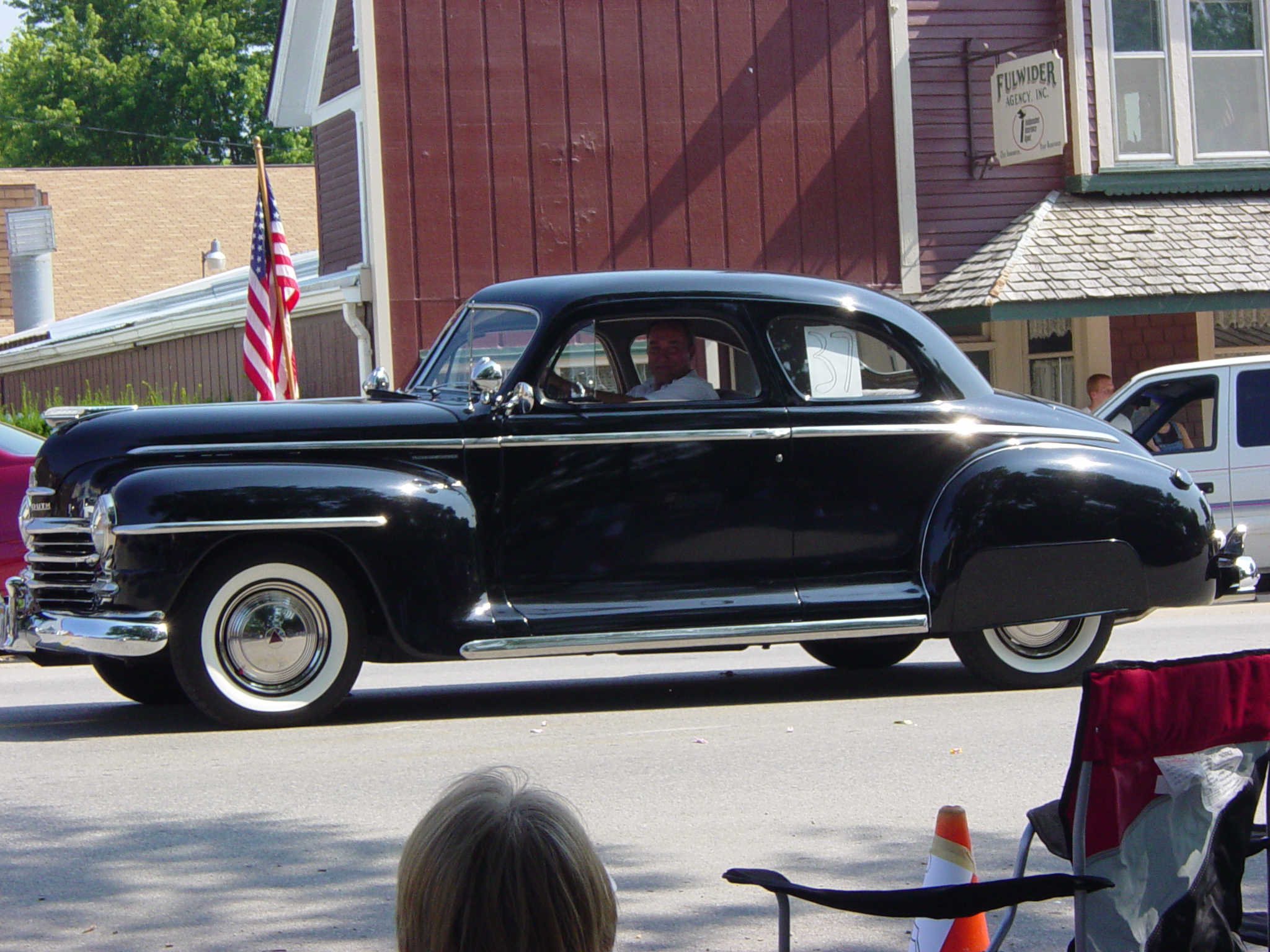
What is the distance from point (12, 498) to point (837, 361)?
5.61 meters

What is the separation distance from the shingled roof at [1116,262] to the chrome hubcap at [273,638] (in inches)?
403

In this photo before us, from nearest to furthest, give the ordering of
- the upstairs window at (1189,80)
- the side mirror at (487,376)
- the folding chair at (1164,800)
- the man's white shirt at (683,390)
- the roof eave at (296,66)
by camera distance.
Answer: the folding chair at (1164,800) < the side mirror at (487,376) < the man's white shirt at (683,390) < the upstairs window at (1189,80) < the roof eave at (296,66)

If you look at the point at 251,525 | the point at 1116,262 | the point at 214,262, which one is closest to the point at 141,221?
the point at 214,262

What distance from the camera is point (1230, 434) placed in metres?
12.2

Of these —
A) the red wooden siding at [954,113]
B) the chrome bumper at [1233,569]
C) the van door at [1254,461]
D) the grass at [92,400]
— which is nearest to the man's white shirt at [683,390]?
the chrome bumper at [1233,569]

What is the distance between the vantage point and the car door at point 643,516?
720 centimetres

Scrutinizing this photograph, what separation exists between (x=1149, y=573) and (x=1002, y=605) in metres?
0.77

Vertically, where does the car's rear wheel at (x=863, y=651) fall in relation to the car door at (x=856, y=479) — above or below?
Result: below

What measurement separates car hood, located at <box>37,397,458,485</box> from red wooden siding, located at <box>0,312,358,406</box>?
10688 millimetres

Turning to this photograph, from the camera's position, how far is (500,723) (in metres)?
7.35

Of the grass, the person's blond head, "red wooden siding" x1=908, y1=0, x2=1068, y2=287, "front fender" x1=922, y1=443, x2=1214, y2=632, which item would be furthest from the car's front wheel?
"red wooden siding" x1=908, y1=0, x2=1068, y2=287

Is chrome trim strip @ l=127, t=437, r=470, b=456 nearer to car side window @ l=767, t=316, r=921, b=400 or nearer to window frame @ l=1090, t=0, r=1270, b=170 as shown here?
car side window @ l=767, t=316, r=921, b=400

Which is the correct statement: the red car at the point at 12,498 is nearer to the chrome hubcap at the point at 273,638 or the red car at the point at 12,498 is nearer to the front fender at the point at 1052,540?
the chrome hubcap at the point at 273,638

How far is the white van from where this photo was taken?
1220 centimetres
